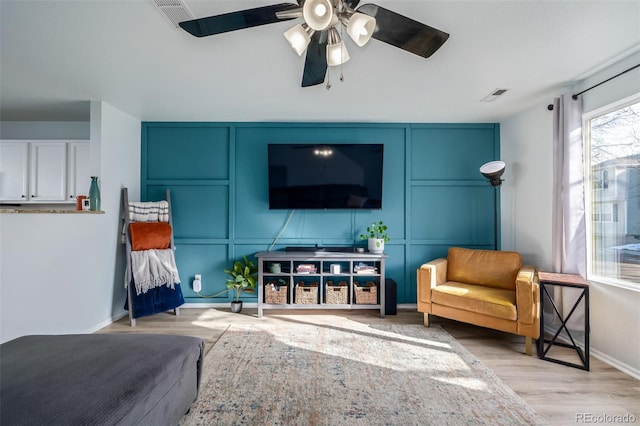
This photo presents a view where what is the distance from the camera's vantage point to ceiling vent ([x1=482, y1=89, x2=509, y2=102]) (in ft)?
9.30

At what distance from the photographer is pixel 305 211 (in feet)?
12.6

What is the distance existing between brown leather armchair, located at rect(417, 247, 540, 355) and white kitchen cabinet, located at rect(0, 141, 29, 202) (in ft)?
15.6

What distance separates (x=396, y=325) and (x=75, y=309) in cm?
316

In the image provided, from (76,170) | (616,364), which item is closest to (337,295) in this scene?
(616,364)

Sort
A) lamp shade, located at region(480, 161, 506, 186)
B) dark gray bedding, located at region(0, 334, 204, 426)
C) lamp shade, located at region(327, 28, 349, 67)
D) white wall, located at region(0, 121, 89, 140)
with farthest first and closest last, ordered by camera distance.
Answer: white wall, located at region(0, 121, 89, 140), lamp shade, located at region(480, 161, 506, 186), lamp shade, located at region(327, 28, 349, 67), dark gray bedding, located at region(0, 334, 204, 426)

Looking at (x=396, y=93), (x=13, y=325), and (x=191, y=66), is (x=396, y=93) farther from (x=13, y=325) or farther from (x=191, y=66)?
(x=13, y=325)

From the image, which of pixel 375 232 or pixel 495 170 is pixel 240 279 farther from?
pixel 495 170

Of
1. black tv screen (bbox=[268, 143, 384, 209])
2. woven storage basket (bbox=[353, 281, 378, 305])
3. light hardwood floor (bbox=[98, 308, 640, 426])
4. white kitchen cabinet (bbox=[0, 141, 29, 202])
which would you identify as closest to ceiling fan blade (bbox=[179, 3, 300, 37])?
black tv screen (bbox=[268, 143, 384, 209])

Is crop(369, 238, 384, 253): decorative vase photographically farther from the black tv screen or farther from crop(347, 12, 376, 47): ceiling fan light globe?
crop(347, 12, 376, 47): ceiling fan light globe

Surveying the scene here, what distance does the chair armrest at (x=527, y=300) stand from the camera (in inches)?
97.3

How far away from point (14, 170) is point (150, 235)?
199cm

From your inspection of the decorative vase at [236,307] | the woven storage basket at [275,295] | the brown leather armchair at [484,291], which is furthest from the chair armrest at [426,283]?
the decorative vase at [236,307]

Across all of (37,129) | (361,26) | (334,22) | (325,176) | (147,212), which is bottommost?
(147,212)

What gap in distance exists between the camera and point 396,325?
316 cm
